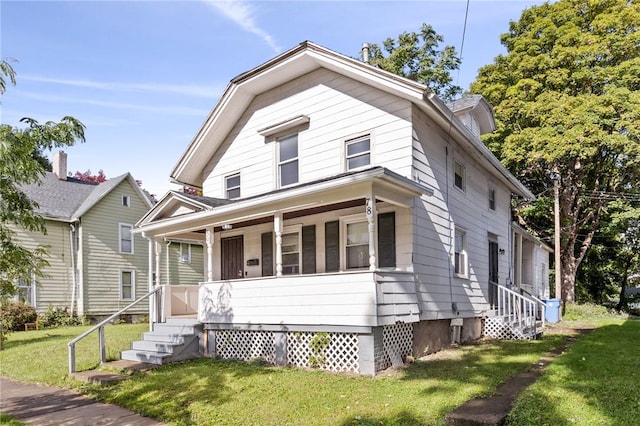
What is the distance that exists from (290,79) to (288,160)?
7.14 feet

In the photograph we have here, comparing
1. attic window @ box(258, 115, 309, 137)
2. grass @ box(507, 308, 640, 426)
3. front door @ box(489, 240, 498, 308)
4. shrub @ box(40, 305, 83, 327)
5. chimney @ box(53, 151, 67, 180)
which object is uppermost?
chimney @ box(53, 151, 67, 180)

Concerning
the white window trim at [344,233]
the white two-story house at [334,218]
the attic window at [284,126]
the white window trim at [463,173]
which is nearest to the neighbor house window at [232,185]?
the white two-story house at [334,218]

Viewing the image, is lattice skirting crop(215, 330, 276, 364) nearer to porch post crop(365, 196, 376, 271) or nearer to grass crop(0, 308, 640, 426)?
grass crop(0, 308, 640, 426)

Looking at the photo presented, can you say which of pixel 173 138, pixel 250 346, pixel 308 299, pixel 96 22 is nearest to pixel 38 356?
pixel 250 346

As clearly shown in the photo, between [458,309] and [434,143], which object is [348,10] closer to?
[434,143]

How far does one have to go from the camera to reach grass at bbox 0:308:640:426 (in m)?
6.26

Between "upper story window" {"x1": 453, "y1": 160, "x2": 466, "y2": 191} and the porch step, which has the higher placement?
"upper story window" {"x1": 453, "y1": 160, "x2": 466, "y2": 191}

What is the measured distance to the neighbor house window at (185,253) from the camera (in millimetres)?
27906

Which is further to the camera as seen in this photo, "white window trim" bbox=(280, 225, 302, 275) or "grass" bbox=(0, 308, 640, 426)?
"white window trim" bbox=(280, 225, 302, 275)

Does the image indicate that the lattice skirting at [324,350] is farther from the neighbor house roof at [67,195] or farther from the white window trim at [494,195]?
the neighbor house roof at [67,195]

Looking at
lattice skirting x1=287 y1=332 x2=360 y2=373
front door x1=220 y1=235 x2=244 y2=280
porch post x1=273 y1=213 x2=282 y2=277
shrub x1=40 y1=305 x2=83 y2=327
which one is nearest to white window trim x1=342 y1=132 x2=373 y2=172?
porch post x1=273 y1=213 x2=282 y2=277

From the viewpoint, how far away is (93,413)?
7.55m

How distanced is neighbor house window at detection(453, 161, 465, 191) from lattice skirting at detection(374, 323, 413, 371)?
179 inches

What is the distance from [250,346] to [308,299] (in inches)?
91.1
